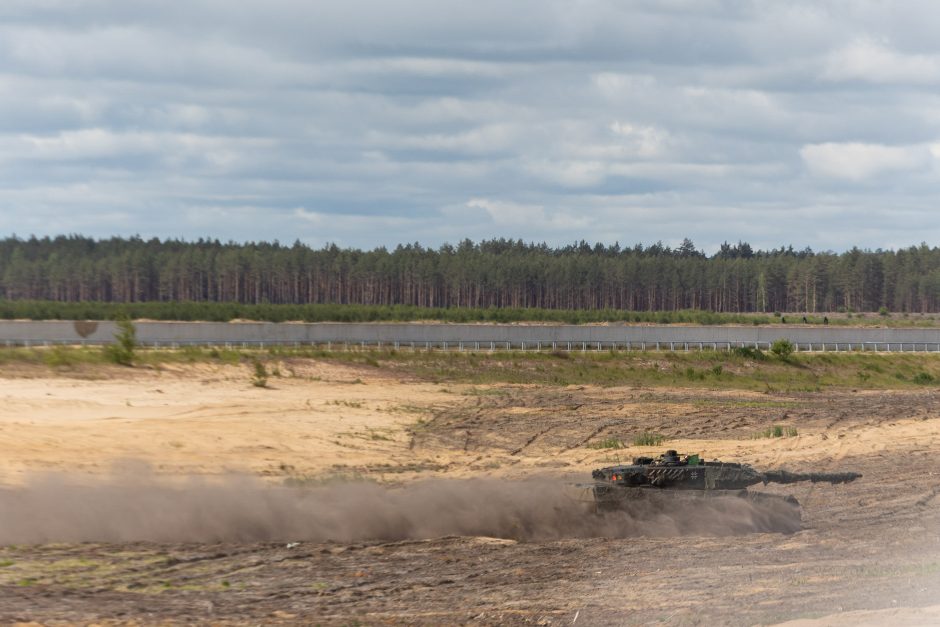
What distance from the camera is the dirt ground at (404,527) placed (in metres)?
14.5

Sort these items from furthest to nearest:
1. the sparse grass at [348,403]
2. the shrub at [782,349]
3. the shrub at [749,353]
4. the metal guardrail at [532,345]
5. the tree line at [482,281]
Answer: the tree line at [482,281] → the shrub at [782,349] → the shrub at [749,353] → the metal guardrail at [532,345] → the sparse grass at [348,403]

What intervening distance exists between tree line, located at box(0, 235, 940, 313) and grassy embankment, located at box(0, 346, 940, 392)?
323 feet

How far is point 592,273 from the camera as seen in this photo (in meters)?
179

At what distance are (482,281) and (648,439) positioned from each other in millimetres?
140358

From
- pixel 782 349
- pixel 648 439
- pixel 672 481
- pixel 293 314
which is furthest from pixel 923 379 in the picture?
pixel 293 314

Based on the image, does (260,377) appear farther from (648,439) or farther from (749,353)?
(749,353)

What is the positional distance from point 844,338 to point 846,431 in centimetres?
4402

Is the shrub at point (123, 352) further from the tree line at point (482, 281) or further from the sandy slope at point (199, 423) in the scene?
the tree line at point (482, 281)

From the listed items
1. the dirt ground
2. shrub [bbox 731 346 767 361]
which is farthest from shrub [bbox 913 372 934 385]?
the dirt ground

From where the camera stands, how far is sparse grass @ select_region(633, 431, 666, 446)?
113ft

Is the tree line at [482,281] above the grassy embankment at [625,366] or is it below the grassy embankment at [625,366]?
above

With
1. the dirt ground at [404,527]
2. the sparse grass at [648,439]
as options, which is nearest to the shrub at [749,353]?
the dirt ground at [404,527]

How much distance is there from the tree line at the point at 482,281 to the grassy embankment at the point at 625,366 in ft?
323

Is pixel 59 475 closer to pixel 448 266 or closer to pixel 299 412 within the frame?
pixel 299 412
